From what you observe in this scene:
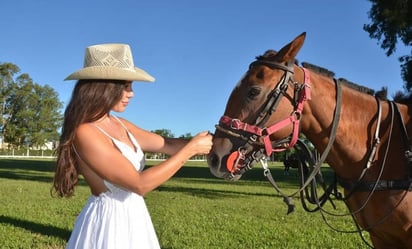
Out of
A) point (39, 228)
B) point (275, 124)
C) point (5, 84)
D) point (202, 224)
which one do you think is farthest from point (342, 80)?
point (5, 84)

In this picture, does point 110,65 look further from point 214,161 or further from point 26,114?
point 26,114

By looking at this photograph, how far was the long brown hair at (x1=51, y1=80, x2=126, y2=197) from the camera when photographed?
104 inches

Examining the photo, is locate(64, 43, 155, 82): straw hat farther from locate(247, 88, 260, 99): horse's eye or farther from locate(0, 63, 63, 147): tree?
locate(0, 63, 63, 147): tree

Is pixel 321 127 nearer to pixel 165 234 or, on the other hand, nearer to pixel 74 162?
pixel 74 162

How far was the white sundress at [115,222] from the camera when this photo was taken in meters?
2.68

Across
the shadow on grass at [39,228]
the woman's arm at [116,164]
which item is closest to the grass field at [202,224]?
the shadow on grass at [39,228]

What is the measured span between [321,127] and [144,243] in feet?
4.85

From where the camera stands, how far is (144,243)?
2.76 meters

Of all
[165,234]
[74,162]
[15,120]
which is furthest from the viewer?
[15,120]

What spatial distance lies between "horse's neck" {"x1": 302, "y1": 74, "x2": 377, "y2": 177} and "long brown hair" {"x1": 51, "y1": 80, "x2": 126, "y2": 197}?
4.48 feet

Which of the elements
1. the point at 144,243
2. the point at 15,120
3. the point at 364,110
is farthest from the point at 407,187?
the point at 15,120

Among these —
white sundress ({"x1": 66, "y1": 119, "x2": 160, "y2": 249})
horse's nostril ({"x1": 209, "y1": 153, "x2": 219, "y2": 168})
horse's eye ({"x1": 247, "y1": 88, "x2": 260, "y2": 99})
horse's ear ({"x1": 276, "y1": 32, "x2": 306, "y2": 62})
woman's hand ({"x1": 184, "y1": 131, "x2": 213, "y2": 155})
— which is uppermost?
horse's ear ({"x1": 276, "y1": 32, "x2": 306, "y2": 62})

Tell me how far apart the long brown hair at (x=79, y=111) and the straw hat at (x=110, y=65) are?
7cm

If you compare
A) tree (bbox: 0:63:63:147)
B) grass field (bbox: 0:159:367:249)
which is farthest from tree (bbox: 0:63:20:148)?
grass field (bbox: 0:159:367:249)
